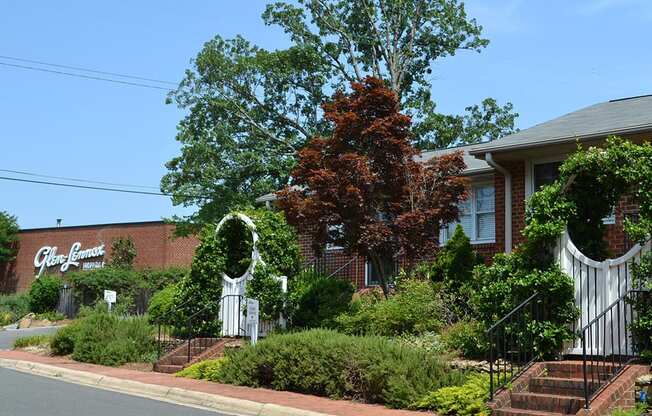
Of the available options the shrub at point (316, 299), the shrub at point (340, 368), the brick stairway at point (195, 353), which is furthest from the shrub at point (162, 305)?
the shrub at point (340, 368)

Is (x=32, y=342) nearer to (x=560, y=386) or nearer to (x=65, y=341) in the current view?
(x=65, y=341)

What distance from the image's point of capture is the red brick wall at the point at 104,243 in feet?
154

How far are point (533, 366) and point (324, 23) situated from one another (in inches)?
1161

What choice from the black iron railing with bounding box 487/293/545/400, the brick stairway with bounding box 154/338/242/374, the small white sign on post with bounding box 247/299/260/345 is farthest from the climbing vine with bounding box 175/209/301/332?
the black iron railing with bounding box 487/293/545/400

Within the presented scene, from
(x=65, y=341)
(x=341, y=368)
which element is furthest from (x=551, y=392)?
(x=65, y=341)

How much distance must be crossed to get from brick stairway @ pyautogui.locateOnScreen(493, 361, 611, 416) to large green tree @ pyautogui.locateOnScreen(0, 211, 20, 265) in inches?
1828

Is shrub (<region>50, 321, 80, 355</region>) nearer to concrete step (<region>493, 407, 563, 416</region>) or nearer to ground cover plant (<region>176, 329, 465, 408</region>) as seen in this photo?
ground cover plant (<region>176, 329, 465, 408</region>)

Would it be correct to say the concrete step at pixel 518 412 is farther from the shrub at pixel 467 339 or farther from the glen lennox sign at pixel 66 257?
the glen lennox sign at pixel 66 257

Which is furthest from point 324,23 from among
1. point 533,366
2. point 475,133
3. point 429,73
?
point 533,366

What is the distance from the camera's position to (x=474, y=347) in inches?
540

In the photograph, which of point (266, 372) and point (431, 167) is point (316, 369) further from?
point (431, 167)

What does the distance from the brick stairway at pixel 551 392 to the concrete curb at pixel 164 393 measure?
2.70 meters

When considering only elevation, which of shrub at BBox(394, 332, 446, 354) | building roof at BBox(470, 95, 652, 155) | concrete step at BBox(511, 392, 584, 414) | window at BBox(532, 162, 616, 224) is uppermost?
building roof at BBox(470, 95, 652, 155)

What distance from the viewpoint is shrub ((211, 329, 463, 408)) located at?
12.5m
